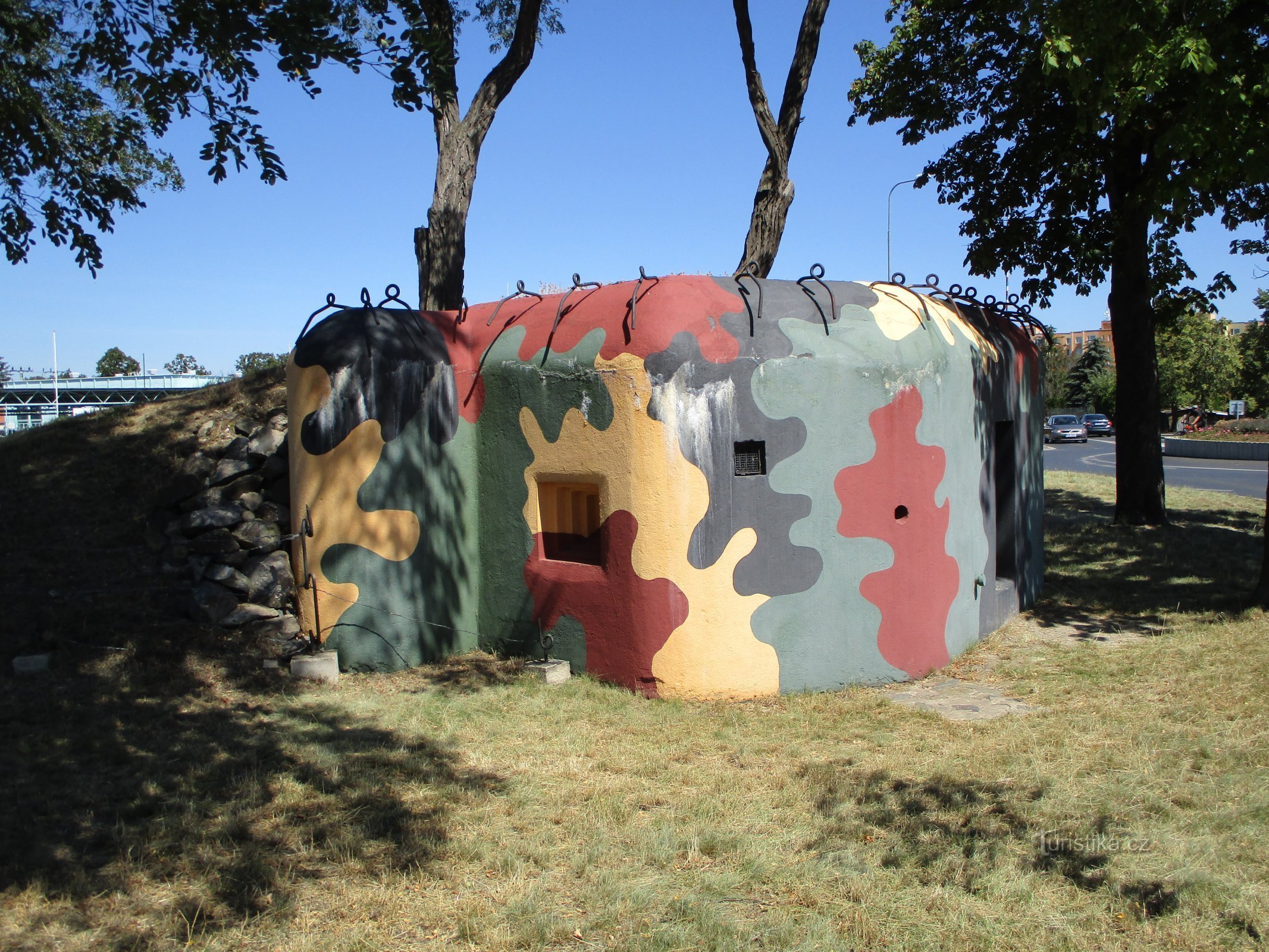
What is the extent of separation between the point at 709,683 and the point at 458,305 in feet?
24.7

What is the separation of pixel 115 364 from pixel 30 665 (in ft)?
266

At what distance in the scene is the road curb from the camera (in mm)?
36250

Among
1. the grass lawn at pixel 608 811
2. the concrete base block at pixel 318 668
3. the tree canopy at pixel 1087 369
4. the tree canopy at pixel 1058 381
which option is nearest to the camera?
the grass lawn at pixel 608 811

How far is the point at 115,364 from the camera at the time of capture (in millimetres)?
78062

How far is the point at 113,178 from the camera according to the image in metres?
7.48

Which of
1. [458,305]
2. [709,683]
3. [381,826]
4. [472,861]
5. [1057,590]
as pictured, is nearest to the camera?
[472,861]

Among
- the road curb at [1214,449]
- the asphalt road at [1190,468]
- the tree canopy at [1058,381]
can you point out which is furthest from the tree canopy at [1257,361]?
the tree canopy at [1058,381]

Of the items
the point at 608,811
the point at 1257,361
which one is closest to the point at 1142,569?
the point at 608,811

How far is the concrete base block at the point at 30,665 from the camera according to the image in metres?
7.41

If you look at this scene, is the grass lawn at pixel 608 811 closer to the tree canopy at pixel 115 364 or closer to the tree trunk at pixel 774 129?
the tree trunk at pixel 774 129

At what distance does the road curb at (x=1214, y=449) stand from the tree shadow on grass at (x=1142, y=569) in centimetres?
2176

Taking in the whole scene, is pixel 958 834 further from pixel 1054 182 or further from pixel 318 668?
pixel 1054 182

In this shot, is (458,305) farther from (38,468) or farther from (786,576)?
(786,576)

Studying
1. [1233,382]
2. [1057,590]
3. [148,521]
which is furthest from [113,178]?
[1233,382]
